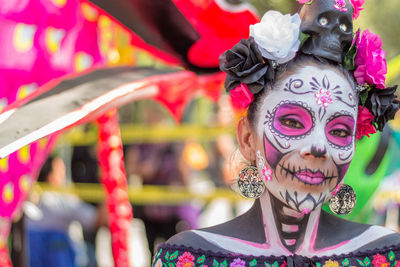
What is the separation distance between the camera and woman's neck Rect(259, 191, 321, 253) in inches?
76.5

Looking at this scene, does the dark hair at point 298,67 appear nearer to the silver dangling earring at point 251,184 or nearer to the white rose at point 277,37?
the white rose at point 277,37

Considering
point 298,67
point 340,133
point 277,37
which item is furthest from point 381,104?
point 277,37

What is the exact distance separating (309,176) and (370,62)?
395 mm

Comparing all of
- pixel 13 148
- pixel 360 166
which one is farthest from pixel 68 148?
pixel 13 148

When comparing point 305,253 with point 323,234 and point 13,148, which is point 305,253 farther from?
point 13,148

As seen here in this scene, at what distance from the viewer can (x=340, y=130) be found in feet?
6.17

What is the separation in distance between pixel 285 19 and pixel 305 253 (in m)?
0.70

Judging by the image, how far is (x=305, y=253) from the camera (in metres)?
1.94

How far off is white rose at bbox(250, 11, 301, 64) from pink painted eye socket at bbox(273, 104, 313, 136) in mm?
144

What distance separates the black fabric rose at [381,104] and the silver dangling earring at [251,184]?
1.30 feet

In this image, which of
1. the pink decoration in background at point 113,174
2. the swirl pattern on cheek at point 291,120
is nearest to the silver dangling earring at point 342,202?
the swirl pattern on cheek at point 291,120

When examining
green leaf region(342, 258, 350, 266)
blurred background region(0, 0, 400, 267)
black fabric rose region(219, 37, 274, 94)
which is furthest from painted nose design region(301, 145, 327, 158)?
blurred background region(0, 0, 400, 267)

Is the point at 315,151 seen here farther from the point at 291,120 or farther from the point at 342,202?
the point at 342,202

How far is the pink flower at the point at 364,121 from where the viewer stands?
1984mm
